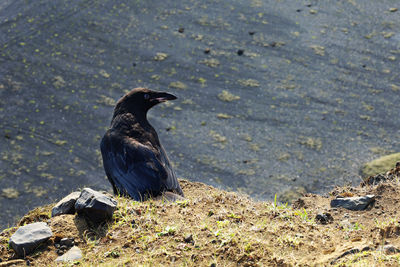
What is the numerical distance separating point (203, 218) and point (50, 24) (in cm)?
1467

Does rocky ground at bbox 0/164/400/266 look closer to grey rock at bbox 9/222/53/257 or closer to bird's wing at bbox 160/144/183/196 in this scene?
grey rock at bbox 9/222/53/257

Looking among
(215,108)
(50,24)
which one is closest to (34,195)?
(215,108)

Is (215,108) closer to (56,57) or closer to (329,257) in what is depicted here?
(56,57)

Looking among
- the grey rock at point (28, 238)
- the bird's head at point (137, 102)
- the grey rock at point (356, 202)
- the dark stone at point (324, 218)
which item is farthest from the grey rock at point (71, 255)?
the bird's head at point (137, 102)

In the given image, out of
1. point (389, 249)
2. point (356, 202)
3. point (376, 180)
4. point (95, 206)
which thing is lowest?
point (376, 180)

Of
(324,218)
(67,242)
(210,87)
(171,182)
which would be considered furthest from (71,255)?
(210,87)

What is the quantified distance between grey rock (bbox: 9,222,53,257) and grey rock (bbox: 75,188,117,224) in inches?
14.7

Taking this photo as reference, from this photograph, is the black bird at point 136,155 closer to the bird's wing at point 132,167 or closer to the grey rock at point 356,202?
the bird's wing at point 132,167

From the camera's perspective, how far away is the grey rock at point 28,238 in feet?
14.8

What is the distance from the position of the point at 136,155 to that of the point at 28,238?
2293 mm

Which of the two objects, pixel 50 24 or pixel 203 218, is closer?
pixel 203 218

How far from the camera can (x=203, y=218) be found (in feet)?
16.1

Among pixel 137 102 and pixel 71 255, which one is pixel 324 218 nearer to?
pixel 71 255

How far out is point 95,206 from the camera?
4.70 m
